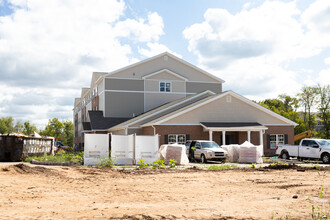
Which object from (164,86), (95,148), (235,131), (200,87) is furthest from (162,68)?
(95,148)

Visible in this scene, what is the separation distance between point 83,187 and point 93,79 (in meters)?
41.3

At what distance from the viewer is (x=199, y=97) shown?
125ft

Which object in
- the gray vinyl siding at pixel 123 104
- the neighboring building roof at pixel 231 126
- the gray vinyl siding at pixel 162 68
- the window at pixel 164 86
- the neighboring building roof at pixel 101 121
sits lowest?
the neighboring building roof at pixel 231 126

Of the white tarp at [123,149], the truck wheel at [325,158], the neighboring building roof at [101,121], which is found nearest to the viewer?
the white tarp at [123,149]

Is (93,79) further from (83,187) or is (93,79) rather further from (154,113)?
(83,187)

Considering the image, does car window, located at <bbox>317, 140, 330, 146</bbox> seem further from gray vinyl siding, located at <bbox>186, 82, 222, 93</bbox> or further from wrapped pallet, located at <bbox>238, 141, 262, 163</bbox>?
gray vinyl siding, located at <bbox>186, 82, 222, 93</bbox>

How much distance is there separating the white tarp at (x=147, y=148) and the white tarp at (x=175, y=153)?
1.00m

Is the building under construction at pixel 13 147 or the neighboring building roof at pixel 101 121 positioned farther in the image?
the neighboring building roof at pixel 101 121

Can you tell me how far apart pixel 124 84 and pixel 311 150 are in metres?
23.9

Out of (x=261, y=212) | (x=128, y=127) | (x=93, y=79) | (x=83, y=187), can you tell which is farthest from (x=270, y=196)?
(x=93, y=79)

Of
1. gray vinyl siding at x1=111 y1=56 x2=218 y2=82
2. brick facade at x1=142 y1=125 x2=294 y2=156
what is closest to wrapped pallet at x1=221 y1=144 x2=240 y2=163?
brick facade at x1=142 y1=125 x2=294 y2=156

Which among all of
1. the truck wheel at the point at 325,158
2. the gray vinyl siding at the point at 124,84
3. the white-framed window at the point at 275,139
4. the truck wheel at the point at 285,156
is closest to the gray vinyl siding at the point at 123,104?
the gray vinyl siding at the point at 124,84

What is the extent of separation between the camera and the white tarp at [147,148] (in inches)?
890

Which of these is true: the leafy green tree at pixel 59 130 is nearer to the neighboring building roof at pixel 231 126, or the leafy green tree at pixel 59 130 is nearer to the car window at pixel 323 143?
the neighboring building roof at pixel 231 126
